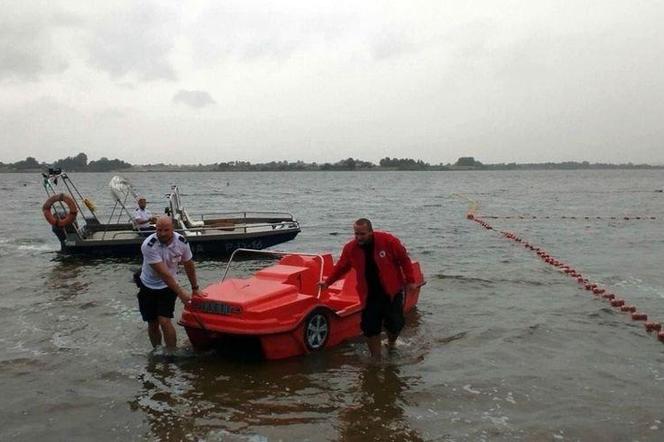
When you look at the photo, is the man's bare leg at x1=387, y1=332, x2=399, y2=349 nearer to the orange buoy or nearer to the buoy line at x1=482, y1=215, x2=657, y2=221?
the orange buoy

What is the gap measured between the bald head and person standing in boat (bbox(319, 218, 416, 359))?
6.67 ft

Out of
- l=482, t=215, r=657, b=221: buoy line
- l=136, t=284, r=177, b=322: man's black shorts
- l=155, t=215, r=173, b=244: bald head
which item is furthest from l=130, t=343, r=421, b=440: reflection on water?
l=482, t=215, r=657, b=221: buoy line

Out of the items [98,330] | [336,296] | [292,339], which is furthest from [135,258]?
[292,339]

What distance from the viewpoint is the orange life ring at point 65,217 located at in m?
16.6

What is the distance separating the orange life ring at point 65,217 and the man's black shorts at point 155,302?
10.3 meters

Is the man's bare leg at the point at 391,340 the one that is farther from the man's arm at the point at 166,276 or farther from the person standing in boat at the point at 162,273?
the man's arm at the point at 166,276

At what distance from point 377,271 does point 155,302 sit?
2796mm

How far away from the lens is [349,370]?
24.5ft

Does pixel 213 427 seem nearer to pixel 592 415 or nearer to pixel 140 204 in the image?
pixel 592 415

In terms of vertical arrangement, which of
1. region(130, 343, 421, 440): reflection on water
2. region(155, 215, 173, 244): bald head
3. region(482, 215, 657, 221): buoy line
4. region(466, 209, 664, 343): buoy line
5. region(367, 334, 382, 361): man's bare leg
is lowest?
region(482, 215, 657, 221): buoy line

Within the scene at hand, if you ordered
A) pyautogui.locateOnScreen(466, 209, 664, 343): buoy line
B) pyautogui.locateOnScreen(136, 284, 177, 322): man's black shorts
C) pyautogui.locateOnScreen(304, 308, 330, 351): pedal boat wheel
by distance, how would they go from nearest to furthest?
pyautogui.locateOnScreen(136, 284, 177, 322): man's black shorts
pyautogui.locateOnScreen(304, 308, 330, 351): pedal boat wheel
pyautogui.locateOnScreen(466, 209, 664, 343): buoy line

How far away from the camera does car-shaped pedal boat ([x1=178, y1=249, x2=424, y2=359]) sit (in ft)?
23.9

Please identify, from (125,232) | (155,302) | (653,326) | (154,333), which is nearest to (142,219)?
(125,232)

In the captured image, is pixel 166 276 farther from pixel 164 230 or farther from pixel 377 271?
pixel 377 271
